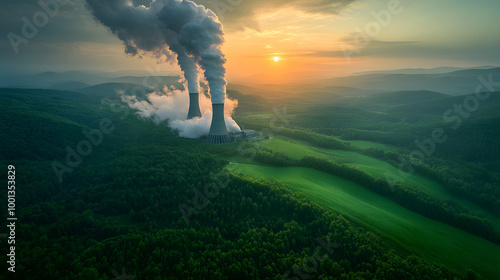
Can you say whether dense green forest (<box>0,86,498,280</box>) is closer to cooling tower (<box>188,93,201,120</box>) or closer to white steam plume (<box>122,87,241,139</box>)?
white steam plume (<box>122,87,241,139</box>)

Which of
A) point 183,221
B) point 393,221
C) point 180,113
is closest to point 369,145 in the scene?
point 393,221

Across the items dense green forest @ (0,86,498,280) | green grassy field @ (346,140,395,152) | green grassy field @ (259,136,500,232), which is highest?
green grassy field @ (346,140,395,152)

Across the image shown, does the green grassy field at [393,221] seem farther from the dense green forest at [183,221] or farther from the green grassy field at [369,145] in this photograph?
the green grassy field at [369,145]

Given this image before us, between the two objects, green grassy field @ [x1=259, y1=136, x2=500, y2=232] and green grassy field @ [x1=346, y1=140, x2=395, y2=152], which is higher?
green grassy field @ [x1=346, y1=140, x2=395, y2=152]

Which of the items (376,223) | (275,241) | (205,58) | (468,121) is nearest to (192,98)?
(205,58)

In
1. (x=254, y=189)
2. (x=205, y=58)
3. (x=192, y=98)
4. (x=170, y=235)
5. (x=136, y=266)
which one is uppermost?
(x=205, y=58)

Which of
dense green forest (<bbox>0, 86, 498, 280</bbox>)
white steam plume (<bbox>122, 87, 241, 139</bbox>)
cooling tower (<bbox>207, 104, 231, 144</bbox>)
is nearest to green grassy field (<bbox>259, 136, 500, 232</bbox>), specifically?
dense green forest (<bbox>0, 86, 498, 280</bbox>)

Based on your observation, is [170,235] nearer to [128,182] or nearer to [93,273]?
[93,273]
